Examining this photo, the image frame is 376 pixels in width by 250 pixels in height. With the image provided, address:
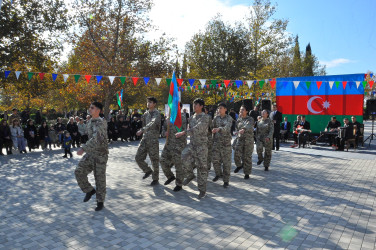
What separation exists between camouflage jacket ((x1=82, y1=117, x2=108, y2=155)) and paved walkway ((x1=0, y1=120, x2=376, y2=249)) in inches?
43.9

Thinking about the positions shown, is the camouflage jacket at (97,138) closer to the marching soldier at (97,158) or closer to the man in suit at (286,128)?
the marching soldier at (97,158)

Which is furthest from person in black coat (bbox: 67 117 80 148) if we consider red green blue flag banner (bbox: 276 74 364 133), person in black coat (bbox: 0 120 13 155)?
red green blue flag banner (bbox: 276 74 364 133)

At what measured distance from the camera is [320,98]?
16.5 m

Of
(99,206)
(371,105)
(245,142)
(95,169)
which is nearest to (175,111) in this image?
(95,169)

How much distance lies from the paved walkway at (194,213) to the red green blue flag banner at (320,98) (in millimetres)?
7878

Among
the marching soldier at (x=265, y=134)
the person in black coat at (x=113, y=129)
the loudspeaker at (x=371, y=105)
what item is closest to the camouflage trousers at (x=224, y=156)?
the marching soldier at (x=265, y=134)

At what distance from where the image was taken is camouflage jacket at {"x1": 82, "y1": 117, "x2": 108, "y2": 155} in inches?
207

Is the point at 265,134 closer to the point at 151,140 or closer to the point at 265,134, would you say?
the point at 265,134

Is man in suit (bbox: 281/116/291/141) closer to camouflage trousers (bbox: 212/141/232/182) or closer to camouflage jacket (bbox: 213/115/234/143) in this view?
camouflage jacket (bbox: 213/115/234/143)

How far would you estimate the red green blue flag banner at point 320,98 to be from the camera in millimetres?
15641

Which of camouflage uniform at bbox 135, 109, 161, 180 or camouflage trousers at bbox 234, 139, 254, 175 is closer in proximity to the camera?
camouflage uniform at bbox 135, 109, 161, 180

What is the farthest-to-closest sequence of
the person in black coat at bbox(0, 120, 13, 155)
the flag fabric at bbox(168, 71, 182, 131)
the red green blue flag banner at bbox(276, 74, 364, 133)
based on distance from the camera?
1. the red green blue flag banner at bbox(276, 74, 364, 133)
2. the person in black coat at bbox(0, 120, 13, 155)
3. the flag fabric at bbox(168, 71, 182, 131)

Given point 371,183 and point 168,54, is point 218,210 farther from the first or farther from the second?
point 168,54

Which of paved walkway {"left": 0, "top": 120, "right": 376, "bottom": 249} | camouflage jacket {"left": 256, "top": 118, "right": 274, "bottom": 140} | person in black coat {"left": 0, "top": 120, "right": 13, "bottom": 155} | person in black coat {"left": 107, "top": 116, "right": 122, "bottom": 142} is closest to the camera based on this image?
paved walkway {"left": 0, "top": 120, "right": 376, "bottom": 249}
